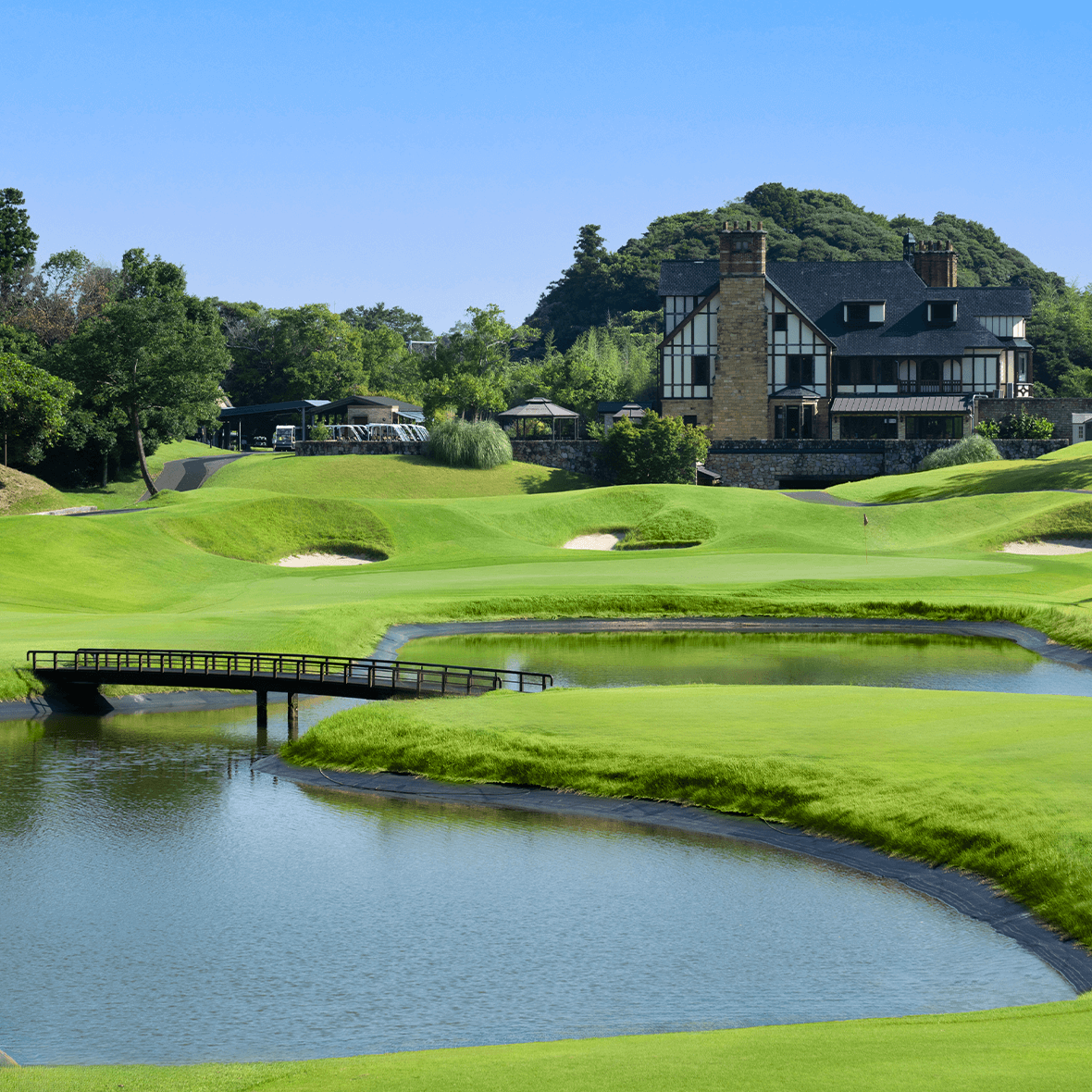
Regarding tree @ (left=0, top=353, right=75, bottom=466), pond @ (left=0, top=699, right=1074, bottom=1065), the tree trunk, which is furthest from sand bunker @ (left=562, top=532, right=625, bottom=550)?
pond @ (left=0, top=699, right=1074, bottom=1065)

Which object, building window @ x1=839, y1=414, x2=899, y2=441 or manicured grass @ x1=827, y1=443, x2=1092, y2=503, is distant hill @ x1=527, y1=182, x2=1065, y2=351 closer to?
building window @ x1=839, y1=414, x2=899, y2=441

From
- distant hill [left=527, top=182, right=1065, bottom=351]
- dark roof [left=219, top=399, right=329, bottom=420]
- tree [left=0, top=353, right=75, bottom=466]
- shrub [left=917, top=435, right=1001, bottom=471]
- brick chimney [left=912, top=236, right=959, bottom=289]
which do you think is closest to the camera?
tree [left=0, top=353, right=75, bottom=466]

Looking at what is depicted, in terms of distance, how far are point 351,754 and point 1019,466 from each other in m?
71.8

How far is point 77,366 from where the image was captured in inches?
3991

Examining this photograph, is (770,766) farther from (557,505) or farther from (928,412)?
(928,412)

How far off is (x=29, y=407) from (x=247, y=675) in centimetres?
6474

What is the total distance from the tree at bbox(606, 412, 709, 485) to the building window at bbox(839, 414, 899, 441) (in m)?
17.1

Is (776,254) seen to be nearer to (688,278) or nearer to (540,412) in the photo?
(688,278)

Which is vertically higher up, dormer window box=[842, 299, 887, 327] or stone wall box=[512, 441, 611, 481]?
dormer window box=[842, 299, 887, 327]

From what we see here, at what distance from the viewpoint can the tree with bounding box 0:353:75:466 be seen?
8744 cm

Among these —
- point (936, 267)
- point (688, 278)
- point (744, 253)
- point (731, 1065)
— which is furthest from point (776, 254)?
point (731, 1065)


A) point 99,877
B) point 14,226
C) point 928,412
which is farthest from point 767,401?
point 99,877

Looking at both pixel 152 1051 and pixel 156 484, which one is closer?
pixel 152 1051

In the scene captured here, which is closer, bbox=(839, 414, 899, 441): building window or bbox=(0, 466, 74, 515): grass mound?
bbox=(0, 466, 74, 515): grass mound
